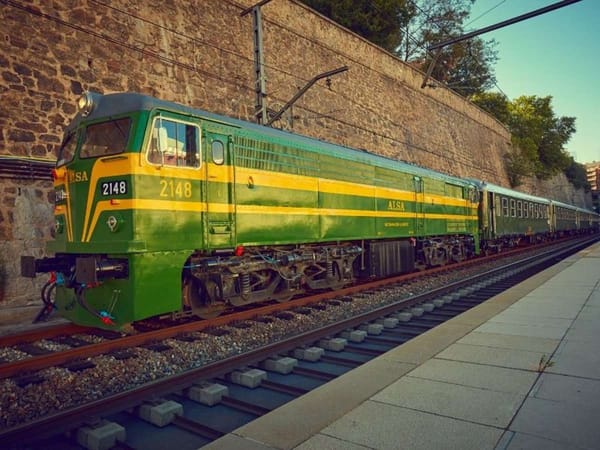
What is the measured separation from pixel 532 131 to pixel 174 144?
58.1 meters

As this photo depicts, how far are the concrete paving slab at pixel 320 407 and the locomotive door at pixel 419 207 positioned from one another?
9.91m

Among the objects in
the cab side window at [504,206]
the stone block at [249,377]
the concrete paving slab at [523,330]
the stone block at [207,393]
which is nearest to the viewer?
the stone block at [207,393]

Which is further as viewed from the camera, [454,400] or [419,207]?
[419,207]

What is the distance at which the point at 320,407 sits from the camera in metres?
3.70

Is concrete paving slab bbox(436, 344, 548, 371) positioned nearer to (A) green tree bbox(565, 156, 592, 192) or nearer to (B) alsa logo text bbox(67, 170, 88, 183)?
(B) alsa logo text bbox(67, 170, 88, 183)

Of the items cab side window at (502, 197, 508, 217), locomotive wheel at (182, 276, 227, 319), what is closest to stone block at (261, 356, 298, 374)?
locomotive wheel at (182, 276, 227, 319)

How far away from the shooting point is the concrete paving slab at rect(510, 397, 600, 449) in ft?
9.68

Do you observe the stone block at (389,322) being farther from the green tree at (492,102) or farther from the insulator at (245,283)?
the green tree at (492,102)

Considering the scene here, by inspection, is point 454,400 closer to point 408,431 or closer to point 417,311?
point 408,431

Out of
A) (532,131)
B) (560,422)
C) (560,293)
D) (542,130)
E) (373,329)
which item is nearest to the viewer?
(560,422)

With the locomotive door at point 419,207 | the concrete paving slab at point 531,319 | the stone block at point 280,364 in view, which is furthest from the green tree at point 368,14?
the stone block at point 280,364

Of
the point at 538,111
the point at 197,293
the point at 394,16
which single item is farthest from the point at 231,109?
the point at 538,111

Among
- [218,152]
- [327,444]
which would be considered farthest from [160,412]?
[218,152]

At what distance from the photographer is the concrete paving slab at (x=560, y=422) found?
9.68ft
